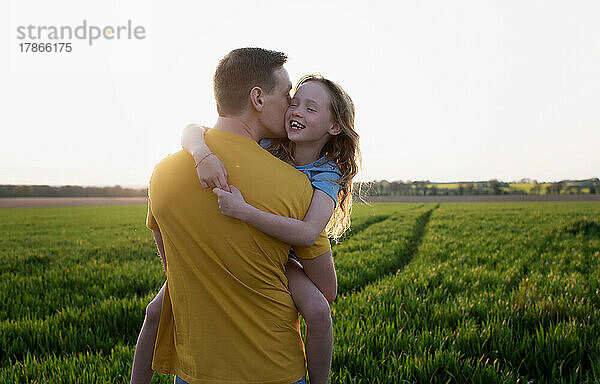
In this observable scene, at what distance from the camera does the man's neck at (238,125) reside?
68.8 inches

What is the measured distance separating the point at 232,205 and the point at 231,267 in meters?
0.26

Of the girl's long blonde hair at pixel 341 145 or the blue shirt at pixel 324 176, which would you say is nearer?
the blue shirt at pixel 324 176

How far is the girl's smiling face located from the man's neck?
42 cm

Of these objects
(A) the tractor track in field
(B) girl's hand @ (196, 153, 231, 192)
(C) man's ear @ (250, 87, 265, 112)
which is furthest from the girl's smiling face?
(A) the tractor track in field

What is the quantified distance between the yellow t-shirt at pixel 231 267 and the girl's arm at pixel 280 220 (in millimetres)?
34

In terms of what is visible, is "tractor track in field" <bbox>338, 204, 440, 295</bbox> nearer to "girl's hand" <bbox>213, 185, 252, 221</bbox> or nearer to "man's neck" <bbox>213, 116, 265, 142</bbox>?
"man's neck" <bbox>213, 116, 265, 142</bbox>

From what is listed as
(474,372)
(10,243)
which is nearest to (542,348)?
(474,372)

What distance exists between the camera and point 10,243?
12.0 m

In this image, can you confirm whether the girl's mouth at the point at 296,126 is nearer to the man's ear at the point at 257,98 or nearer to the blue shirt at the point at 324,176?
the blue shirt at the point at 324,176

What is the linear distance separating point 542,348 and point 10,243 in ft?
45.7

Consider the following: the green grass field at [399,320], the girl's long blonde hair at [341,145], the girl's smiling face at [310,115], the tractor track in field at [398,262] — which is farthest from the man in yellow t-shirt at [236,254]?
the tractor track in field at [398,262]

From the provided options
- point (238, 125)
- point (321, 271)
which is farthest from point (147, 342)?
point (238, 125)

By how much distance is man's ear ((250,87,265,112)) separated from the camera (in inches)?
69.4

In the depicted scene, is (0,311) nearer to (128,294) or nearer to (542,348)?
(128,294)
